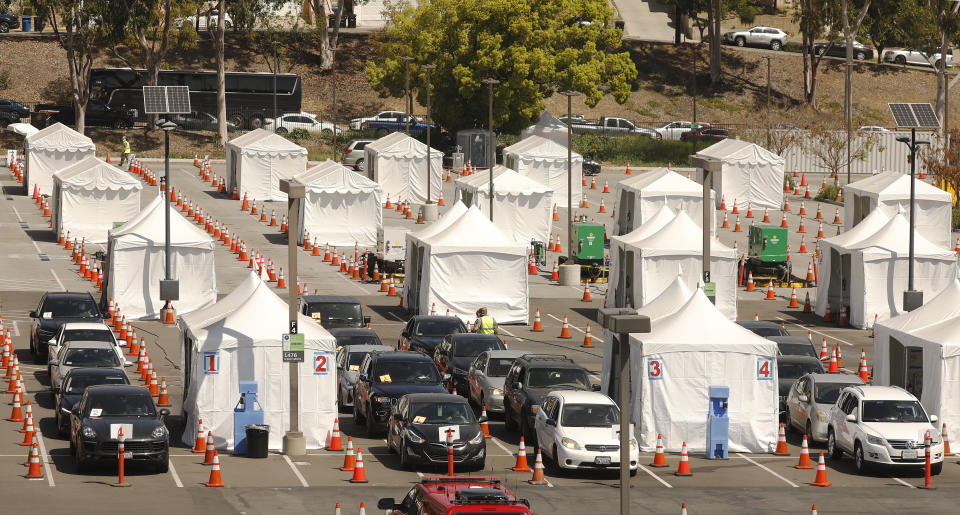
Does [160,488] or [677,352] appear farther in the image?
[677,352]

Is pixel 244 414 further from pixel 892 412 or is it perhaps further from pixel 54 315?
pixel 892 412

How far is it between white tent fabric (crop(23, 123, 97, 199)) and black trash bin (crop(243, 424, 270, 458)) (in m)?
42.2

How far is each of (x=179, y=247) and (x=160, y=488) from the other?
1933cm

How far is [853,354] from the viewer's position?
4025 cm

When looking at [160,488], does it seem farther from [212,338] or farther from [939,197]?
[939,197]

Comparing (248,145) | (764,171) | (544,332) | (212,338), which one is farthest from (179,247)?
(764,171)

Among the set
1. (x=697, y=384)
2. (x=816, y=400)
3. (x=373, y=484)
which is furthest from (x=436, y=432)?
(x=816, y=400)

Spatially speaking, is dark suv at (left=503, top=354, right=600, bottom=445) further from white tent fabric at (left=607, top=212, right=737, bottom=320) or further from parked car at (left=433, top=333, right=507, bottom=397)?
white tent fabric at (left=607, top=212, right=737, bottom=320)

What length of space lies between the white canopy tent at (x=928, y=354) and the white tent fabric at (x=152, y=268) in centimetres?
1965

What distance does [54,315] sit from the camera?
37.2 metres

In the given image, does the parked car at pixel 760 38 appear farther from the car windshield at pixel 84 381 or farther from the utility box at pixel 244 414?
the utility box at pixel 244 414

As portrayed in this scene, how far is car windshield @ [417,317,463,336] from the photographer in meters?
37.2

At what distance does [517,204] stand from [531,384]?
93.4ft

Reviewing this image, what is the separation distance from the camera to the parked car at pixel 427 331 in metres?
→ 36.7
